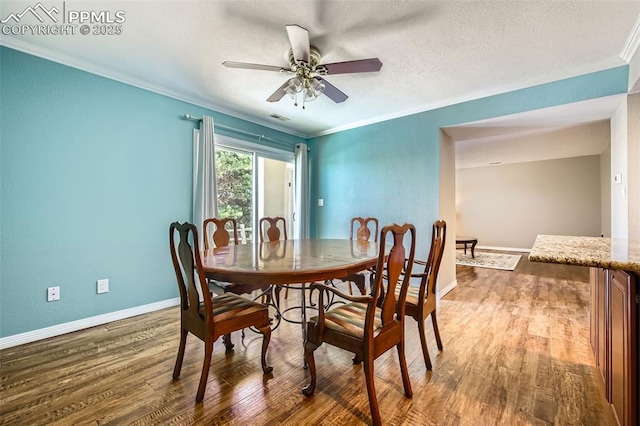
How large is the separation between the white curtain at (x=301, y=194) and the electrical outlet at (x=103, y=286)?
8.59ft

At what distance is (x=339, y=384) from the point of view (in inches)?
68.3

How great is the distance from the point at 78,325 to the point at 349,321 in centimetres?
259

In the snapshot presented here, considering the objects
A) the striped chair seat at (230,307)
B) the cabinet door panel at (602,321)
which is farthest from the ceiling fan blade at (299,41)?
the cabinet door panel at (602,321)

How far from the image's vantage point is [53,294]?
242 centimetres

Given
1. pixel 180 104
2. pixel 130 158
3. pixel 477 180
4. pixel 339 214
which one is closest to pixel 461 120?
pixel 339 214

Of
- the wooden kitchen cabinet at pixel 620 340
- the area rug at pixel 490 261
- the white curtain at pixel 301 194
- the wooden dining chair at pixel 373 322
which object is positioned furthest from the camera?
the area rug at pixel 490 261

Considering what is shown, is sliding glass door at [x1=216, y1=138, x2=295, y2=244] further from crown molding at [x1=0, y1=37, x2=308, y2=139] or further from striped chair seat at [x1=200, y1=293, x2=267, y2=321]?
striped chair seat at [x1=200, y1=293, x2=267, y2=321]

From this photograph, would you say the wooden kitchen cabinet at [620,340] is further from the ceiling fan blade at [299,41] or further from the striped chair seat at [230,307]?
the ceiling fan blade at [299,41]

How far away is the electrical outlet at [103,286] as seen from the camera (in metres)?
2.67

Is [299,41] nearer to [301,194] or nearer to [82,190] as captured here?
[82,190]

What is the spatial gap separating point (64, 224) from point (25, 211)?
266mm

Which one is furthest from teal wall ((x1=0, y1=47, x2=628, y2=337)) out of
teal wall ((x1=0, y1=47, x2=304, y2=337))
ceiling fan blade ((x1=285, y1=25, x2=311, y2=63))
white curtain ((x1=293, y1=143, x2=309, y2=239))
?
ceiling fan blade ((x1=285, y1=25, x2=311, y2=63))

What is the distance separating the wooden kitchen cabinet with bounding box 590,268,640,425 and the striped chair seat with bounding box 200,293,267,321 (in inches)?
69.8

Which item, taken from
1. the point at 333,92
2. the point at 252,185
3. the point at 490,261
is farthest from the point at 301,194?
the point at 490,261
